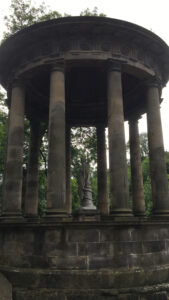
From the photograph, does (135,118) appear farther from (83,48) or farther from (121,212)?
(121,212)

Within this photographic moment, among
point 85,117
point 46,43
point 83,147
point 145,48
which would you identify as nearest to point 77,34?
point 46,43

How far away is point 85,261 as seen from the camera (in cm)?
1038

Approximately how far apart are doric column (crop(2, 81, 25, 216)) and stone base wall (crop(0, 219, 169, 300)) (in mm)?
1840

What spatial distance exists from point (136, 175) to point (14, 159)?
9.27m

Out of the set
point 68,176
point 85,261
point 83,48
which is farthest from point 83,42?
point 85,261

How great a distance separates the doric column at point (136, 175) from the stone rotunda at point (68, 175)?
73 mm

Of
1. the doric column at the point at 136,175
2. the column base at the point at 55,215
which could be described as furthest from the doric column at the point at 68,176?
the column base at the point at 55,215

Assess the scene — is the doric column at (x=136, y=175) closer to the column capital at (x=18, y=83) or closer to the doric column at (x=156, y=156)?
the doric column at (x=156, y=156)

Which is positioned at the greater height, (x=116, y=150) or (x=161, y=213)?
(x=116, y=150)

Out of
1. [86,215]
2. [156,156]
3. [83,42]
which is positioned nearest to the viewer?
[86,215]

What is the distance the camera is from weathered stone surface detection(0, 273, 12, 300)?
909 cm

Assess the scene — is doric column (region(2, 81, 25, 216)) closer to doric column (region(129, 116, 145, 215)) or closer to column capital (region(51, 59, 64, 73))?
column capital (region(51, 59, 64, 73))

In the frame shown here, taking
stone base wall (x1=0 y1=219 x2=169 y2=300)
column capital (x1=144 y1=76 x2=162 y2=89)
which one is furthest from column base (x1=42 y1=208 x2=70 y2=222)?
column capital (x1=144 y1=76 x2=162 y2=89)

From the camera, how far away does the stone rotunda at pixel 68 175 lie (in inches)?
402
